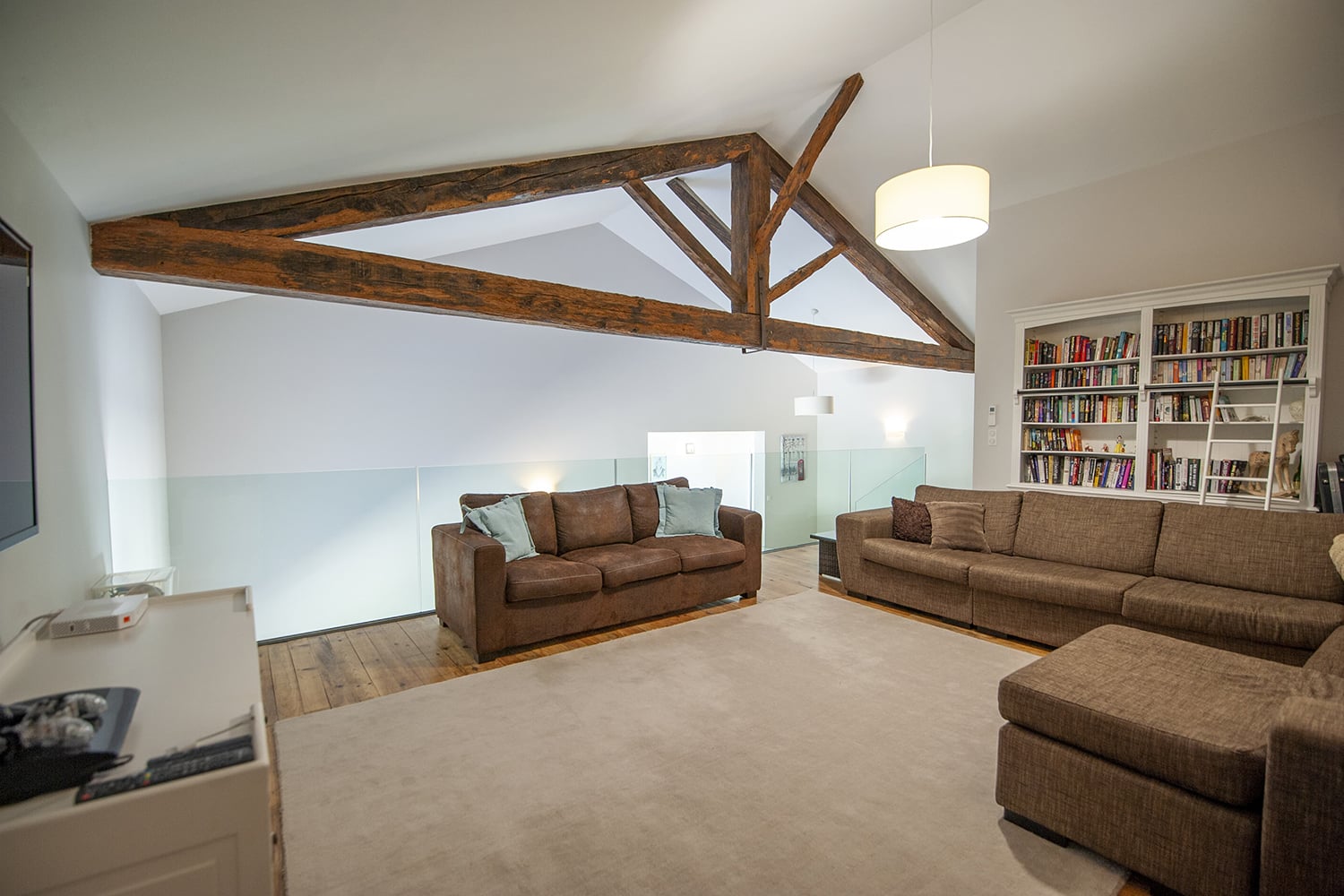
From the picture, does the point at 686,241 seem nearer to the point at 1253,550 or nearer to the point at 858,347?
the point at 858,347

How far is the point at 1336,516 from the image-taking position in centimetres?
300

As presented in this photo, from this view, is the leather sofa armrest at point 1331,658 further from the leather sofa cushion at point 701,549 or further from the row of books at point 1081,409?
the leather sofa cushion at point 701,549

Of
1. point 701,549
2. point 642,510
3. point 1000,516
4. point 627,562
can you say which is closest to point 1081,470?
point 1000,516

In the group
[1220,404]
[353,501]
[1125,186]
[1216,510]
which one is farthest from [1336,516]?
[353,501]

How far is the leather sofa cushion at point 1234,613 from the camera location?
260cm

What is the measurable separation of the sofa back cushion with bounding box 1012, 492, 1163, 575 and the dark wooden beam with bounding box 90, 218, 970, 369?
211 cm

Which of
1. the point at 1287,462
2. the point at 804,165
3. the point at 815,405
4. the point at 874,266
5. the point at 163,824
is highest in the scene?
the point at 804,165

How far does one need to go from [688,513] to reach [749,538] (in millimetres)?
480

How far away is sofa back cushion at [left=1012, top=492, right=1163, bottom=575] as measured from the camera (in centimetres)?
351

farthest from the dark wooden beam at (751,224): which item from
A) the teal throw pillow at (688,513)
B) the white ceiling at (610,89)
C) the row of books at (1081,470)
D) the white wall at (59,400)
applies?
the white wall at (59,400)

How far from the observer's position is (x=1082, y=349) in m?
4.64

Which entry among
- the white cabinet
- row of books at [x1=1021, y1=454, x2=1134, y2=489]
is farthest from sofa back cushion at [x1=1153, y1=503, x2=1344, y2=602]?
the white cabinet

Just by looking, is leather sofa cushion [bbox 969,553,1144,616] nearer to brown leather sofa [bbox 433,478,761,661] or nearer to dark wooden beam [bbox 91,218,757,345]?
brown leather sofa [bbox 433,478,761,661]

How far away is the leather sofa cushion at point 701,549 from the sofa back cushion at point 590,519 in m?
0.19
